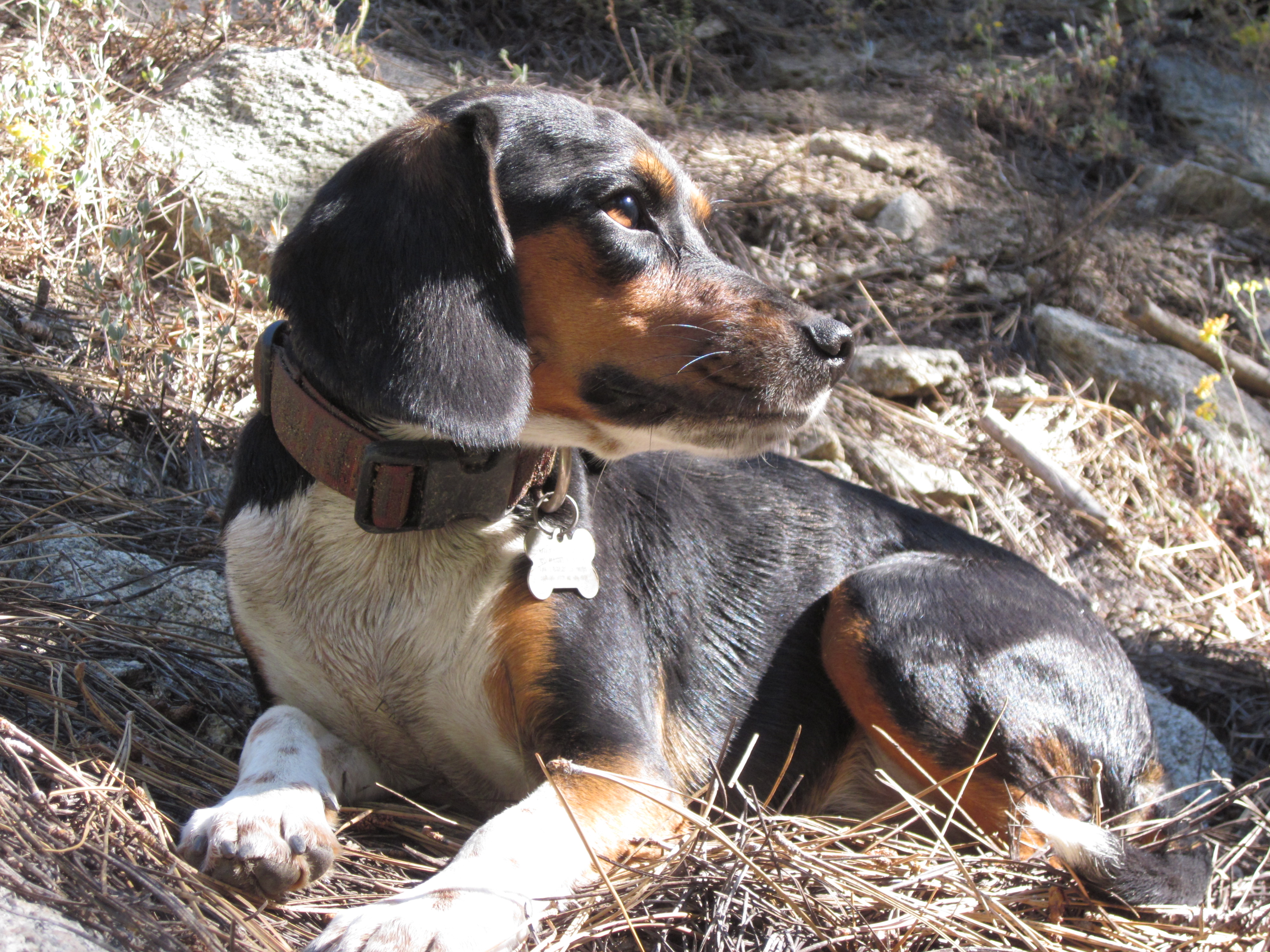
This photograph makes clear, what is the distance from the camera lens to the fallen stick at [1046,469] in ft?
14.4

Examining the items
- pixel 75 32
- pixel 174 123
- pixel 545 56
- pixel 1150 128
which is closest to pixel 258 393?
pixel 174 123

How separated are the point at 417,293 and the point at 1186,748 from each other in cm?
296

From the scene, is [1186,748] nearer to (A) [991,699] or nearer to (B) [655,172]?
(A) [991,699]

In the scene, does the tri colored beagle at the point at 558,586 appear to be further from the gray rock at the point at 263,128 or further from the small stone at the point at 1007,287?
the small stone at the point at 1007,287

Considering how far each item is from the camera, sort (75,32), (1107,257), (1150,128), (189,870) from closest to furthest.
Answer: (189,870) < (75,32) < (1107,257) < (1150,128)

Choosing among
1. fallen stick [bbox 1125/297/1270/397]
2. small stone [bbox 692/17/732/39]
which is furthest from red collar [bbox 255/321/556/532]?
small stone [bbox 692/17/732/39]

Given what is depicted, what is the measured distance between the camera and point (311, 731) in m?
2.20

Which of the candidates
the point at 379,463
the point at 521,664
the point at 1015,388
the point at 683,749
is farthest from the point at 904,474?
the point at 379,463

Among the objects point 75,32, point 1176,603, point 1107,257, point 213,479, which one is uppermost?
point 75,32

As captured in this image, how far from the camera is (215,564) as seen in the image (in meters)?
2.91

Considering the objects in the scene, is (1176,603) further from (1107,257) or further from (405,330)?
(405,330)

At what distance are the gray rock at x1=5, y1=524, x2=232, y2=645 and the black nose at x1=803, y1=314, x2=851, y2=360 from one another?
1.72 meters

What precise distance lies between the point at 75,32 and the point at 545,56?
2850 mm

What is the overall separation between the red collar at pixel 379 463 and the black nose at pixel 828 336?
0.65 metres
